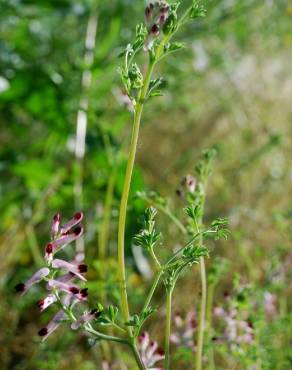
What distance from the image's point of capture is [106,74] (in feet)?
8.13

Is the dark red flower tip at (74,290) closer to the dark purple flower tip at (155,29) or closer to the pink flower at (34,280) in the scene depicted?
the pink flower at (34,280)

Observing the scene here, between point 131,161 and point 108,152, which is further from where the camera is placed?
point 108,152

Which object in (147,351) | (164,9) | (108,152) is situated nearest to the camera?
(164,9)

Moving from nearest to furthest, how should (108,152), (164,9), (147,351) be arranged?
(164,9)
(147,351)
(108,152)

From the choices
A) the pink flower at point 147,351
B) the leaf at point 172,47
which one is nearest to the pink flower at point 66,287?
the pink flower at point 147,351

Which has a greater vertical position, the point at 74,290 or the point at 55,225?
the point at 55,225

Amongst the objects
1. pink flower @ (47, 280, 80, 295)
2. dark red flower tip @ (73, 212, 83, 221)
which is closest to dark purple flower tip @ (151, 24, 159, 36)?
dark red flower tip @ (73, 212, 83, 221)

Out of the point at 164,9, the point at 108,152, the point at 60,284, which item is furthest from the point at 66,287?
the point at 108,152

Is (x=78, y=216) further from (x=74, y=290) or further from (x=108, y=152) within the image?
(x=108, y=152)

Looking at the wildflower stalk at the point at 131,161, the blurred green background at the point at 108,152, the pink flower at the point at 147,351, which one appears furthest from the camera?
the blurred green background at the point at 108,152

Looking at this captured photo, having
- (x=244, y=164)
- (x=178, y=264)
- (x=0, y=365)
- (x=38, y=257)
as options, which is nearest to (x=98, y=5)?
(x=244, y=164)

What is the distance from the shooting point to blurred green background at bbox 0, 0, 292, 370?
191 cm

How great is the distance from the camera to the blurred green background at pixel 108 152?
1909 millimetres

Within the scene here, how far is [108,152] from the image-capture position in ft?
6.26
